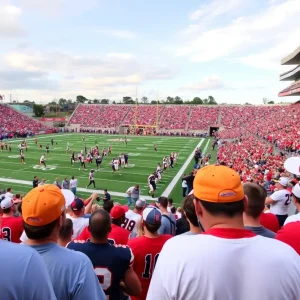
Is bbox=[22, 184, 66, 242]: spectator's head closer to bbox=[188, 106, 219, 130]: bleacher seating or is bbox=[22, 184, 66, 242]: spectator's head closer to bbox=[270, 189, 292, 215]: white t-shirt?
bbox=[270, 189, 292, 215]: white t-shirt

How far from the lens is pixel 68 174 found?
20.4 metres

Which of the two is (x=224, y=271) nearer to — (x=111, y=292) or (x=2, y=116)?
(x=111, y=292)

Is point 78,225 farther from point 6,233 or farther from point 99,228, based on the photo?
point 99,228

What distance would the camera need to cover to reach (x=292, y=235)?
2.56m

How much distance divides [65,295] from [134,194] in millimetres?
11365

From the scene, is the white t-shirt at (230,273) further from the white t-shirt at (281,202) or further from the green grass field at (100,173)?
the green grass field at (100,173)

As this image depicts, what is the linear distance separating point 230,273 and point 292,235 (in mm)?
1398

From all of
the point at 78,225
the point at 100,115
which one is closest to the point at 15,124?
the point at 100,115

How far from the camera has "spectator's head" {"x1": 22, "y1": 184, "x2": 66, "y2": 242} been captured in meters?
1.94

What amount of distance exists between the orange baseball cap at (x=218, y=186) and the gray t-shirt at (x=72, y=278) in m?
0.84

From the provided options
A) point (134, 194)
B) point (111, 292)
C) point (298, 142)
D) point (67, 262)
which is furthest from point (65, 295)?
point (298, 142)

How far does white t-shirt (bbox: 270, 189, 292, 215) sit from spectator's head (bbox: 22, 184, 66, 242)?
454 cm

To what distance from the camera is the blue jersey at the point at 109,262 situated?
2.53 m

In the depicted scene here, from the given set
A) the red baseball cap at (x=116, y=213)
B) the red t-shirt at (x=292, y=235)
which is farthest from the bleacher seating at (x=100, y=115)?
the red t-shirt at (x=292, y=235)
